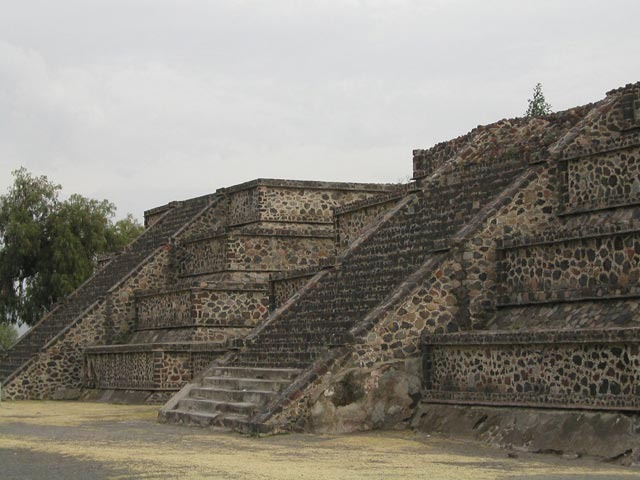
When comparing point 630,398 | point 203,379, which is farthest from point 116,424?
point 630,398

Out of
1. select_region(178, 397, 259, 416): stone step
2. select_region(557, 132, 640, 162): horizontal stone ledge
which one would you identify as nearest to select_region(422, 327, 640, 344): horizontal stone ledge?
select_region(178, 397, 259, 416): stone step

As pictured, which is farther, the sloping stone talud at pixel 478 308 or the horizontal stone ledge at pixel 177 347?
the horizontal stone ledge at pixel 177 347

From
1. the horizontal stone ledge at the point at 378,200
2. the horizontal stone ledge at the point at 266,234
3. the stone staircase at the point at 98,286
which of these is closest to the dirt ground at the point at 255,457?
the horizontal stone ledge at the point at 378,200

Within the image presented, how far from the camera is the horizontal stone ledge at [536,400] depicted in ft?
43.1

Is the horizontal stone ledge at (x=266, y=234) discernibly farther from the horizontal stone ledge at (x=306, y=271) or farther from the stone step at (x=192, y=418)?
the stone step at (x=192, y=418)

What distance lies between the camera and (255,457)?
1343cm

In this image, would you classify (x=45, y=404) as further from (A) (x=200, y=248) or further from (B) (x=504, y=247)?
(B) (x=504, y=247)

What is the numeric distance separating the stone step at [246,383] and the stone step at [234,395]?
0.09 metres

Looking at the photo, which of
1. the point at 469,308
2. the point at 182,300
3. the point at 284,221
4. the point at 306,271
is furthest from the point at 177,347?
the point at 469,308

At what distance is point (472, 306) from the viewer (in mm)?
17000

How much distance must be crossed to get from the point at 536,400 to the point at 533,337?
0.81 meters

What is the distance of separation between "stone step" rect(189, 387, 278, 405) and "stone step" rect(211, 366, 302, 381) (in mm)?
371

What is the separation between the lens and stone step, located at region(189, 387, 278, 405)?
17.5 metres

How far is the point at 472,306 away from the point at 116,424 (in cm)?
652
